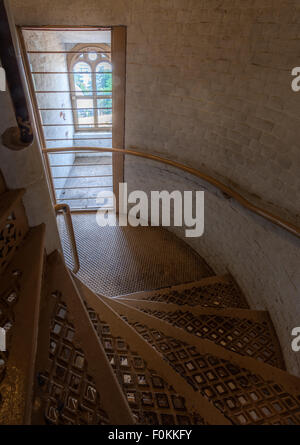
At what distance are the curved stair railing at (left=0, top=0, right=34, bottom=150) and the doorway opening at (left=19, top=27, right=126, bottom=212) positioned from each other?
5.31ft

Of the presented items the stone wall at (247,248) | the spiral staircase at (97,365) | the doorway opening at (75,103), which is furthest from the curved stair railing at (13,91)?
the stone wall at (247,248)

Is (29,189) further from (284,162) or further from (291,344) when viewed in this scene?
(291,344)

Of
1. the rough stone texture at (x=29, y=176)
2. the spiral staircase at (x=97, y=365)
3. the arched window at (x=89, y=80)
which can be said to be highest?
the arched window at (x=89, y=80)

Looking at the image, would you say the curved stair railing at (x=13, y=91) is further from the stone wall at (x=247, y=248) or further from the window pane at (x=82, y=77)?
the window pane at (x=82, y=77)

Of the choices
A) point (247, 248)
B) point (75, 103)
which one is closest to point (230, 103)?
point (247, 248)

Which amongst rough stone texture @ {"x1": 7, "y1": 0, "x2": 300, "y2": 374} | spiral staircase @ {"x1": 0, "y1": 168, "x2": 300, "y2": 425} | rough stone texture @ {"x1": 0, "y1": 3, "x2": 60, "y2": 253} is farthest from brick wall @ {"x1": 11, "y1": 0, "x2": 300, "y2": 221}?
rough stone texture @ {"x1": 0, "y1": 3, "x2": 60, "y2": 253}

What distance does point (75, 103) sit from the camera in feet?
19.1

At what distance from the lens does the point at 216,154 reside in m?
2.52

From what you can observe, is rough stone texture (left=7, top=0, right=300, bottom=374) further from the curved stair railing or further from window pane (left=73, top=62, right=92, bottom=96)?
window pane (left=73, top=62, right=92, bottom=96)

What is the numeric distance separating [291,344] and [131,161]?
261 centimetres

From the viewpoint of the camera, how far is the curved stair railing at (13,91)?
0.77m

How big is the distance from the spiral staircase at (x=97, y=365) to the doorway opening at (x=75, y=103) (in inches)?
72.4

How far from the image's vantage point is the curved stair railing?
30.2 inches
